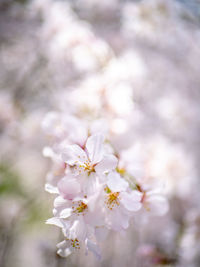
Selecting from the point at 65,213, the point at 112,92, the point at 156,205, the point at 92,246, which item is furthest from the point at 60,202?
the point at 112,92

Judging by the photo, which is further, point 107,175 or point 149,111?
point 149,111

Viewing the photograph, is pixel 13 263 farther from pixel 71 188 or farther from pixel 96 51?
pixel 71 188

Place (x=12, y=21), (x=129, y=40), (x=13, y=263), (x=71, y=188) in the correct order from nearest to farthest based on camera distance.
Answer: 1. (x=71, y=188)
2. (x=12, y=21)
3. (x=129, y=40)
4. (x=13, y=263)

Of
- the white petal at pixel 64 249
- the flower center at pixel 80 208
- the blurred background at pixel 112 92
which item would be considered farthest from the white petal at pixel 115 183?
the blurred background at pixel 112 92

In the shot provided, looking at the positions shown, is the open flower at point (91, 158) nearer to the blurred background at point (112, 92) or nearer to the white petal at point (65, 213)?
the white petal at point (65, 213)

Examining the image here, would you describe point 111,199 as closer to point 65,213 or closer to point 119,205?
point 119,205

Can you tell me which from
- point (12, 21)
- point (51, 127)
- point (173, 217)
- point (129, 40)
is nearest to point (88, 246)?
point (51, 127)

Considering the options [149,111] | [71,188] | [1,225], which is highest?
[149,111]
